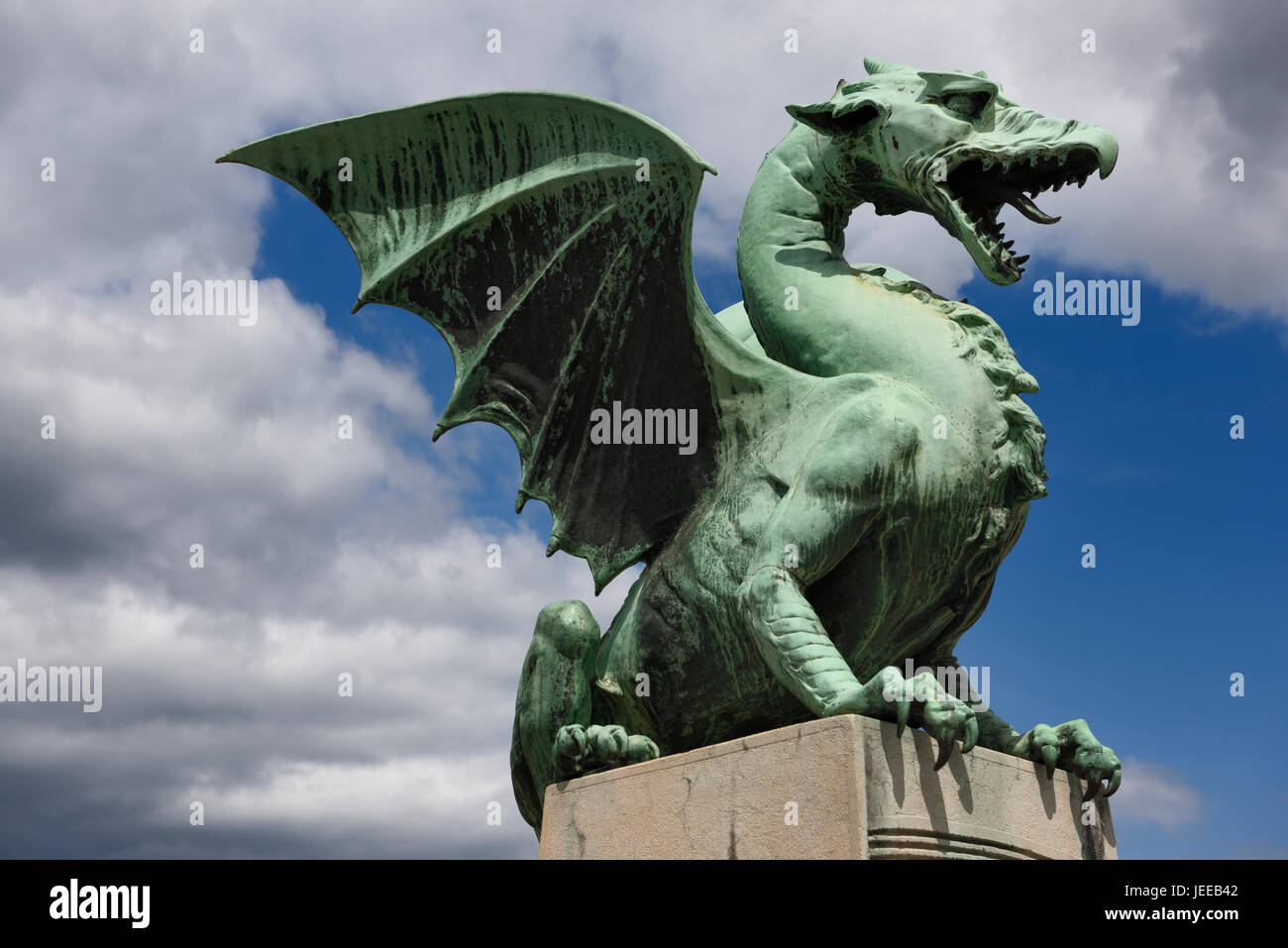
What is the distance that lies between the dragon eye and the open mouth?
0.78 feet

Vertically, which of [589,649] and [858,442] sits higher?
[858,442]

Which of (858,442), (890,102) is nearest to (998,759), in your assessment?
(858,442)

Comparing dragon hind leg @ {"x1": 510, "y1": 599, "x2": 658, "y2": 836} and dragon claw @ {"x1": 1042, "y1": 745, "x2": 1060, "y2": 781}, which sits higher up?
dragon hind leg @ {"x1": 510, "y1": 599, "x2": 658, "y2": 836}

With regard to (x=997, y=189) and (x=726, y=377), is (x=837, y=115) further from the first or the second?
(x=726, y=377)

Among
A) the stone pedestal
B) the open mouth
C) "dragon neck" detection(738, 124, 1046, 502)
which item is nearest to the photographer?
the stone pedestal

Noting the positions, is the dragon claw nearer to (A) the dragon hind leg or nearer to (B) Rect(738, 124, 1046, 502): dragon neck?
(B) Rect(738, 124, 1046, 502): dragon neck

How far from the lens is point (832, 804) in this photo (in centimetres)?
457

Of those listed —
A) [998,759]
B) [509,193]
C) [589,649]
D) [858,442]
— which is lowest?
[998,759]

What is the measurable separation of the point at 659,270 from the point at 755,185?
2.45 feet

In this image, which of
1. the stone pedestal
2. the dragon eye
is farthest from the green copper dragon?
the stone pedestal

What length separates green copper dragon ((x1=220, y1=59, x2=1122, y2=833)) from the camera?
18.2ft
